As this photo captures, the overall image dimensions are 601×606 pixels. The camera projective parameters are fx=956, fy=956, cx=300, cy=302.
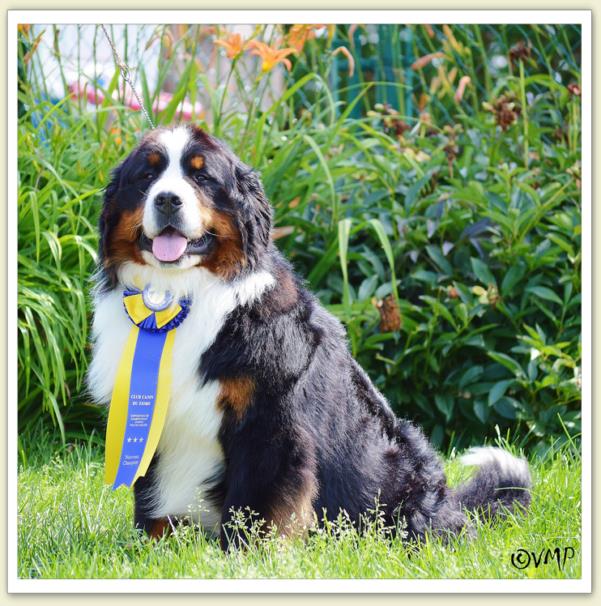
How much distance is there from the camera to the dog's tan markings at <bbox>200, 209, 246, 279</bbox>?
335 cm

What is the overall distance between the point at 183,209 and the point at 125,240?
340 mm

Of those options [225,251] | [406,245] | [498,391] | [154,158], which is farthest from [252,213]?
[498,391]

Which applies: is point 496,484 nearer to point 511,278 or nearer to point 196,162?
point 511,278

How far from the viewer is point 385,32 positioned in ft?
22.3

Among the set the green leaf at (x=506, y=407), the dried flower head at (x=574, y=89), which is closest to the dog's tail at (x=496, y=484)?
the green leaf at (x=506, y=407)

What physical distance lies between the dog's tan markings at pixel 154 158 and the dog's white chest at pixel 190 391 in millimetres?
417

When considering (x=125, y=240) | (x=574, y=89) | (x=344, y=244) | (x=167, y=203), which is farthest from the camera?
(x=574, y=89)

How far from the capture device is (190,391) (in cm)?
336

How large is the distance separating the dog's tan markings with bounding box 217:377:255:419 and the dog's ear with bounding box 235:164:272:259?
1.50 ft

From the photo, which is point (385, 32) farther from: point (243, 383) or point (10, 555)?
point (10, 555)

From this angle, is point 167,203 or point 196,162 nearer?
point 167,203

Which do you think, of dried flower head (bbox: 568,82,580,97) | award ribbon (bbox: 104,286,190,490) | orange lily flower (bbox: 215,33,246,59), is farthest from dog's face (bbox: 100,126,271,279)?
dried flower head (bbox: 568,82,580,97)

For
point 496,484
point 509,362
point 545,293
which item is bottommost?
point 496,484

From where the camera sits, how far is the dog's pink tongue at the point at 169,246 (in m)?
3.26
